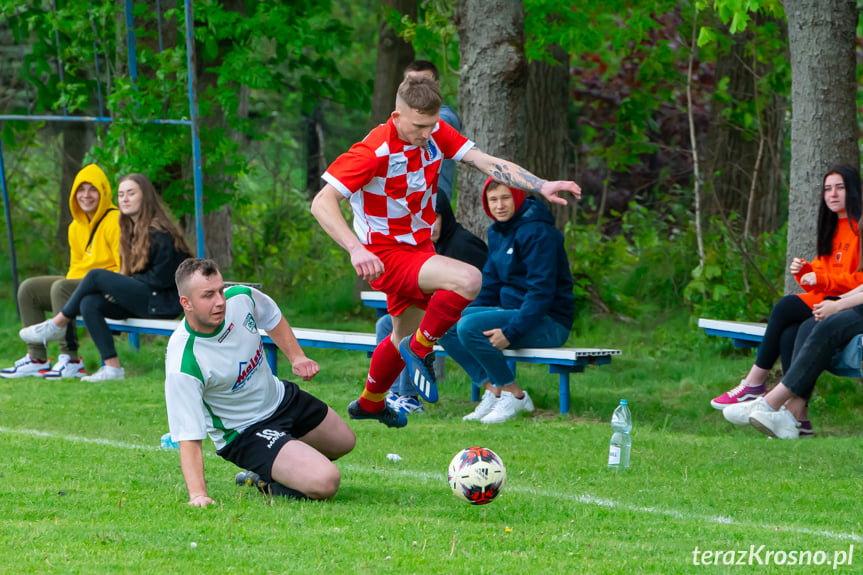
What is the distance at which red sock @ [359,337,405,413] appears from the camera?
6.59 metres

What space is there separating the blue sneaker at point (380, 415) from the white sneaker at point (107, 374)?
13.2 feet

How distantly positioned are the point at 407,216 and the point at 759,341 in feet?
11.2

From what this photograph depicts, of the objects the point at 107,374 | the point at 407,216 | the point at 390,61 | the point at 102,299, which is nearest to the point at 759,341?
the point at 407,216

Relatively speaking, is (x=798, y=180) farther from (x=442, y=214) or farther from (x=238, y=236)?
(x=238, y=236)

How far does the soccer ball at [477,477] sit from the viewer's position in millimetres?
4988

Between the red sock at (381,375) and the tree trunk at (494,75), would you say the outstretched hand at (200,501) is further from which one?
the tree trunk at (494,75)

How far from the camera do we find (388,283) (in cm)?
633

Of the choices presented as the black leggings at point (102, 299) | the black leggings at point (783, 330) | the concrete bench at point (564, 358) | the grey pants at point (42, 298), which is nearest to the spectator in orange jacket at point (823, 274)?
the black leggings at point (783, 330)

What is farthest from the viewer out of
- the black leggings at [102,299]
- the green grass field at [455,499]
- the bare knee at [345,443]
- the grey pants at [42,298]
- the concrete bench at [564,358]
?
the grey pants at [42,298]

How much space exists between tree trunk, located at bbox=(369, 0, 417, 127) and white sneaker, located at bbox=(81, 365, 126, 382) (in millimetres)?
4744

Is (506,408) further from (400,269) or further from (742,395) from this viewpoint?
(400,269)

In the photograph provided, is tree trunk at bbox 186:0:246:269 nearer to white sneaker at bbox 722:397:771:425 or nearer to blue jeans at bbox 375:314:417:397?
blue jeans at bbox 375:314:417:397

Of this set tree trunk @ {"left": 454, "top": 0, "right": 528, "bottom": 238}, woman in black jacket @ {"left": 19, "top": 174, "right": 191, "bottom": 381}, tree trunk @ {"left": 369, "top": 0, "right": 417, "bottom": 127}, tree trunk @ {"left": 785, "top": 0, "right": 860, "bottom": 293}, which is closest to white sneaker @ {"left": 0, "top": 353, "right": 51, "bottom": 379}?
woman in black jacket @ {"left": 19, "top": 174, "right": 191, "bottom": 381}

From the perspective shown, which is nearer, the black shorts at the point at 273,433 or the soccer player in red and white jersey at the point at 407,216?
the black shorts at the point at 273,433
